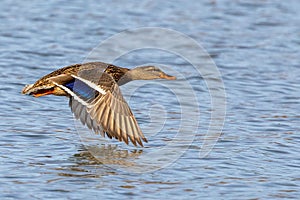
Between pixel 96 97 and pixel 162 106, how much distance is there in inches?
91.1

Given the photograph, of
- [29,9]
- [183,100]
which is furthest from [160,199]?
[29,9]

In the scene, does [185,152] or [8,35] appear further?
[8,35]

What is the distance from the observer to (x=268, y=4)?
1647 centimetres

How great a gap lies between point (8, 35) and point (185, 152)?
20.2 feet

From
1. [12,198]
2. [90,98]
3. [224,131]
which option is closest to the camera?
[12,198]

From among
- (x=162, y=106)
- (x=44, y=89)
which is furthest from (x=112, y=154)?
(x=162, y=106)

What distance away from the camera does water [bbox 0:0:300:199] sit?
7.32 m

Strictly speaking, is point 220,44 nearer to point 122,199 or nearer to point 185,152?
point 185,152

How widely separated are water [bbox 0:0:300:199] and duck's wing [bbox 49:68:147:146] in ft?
1.14

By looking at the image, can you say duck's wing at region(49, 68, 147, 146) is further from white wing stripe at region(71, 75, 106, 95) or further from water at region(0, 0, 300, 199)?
water at region(0, 0, 300, 199)

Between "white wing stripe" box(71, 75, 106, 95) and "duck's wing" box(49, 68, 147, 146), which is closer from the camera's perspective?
"duck's wing" box(49, 68, 147, 146)

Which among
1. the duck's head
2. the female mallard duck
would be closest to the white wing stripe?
the female mallard duck

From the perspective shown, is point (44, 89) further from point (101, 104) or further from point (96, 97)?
point (101, 104)

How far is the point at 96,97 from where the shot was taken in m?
8.16
